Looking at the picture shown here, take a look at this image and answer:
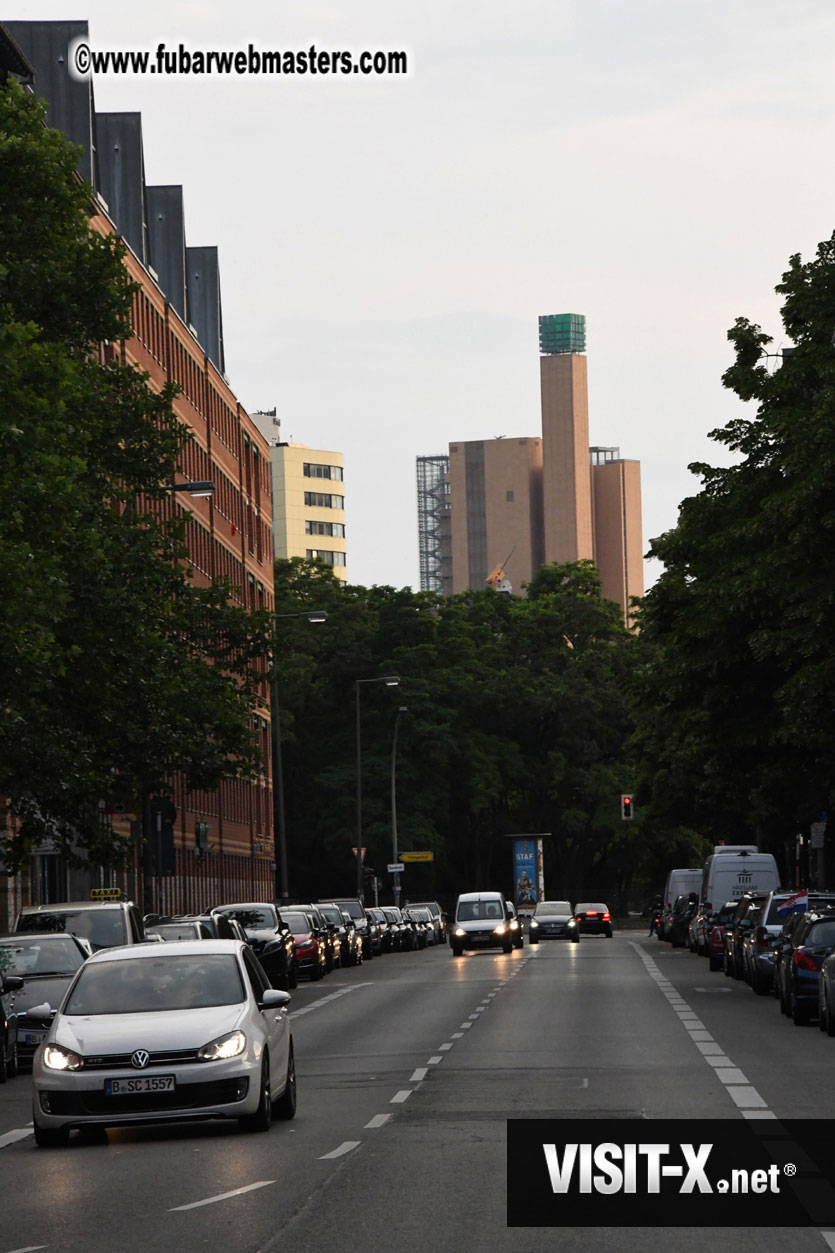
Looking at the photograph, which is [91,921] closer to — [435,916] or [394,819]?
[435,916]

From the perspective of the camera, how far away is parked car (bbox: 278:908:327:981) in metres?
51.6

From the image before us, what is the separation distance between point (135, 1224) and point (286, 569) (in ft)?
361

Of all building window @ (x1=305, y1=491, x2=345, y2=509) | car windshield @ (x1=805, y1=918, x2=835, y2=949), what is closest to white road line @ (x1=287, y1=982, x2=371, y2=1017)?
car windshield @ (x1=805, y1=918, x2=835, y2=949)

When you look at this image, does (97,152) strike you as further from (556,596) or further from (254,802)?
(556,596)

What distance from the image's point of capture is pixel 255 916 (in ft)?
151

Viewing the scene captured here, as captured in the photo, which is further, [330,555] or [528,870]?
[330,555]

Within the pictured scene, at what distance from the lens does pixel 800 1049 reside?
25.1m

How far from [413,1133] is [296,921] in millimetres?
36442

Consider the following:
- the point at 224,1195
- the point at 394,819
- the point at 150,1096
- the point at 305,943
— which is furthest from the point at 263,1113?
the point at 394,819

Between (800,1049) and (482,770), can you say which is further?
(482,770)

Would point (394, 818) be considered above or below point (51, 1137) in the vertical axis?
above

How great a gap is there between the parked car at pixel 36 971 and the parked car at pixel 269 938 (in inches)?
633

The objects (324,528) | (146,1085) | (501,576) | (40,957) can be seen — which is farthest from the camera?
(501,576)

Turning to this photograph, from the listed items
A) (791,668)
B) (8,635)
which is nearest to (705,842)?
(791,668)
